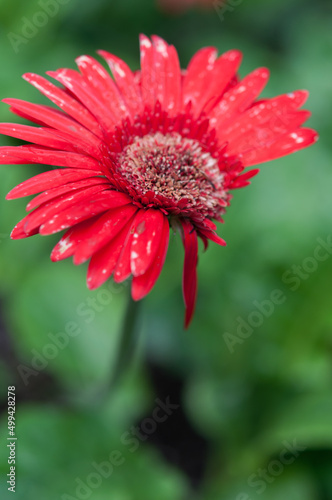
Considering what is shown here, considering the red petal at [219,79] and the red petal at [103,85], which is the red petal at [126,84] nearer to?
the red petal at [103,85]

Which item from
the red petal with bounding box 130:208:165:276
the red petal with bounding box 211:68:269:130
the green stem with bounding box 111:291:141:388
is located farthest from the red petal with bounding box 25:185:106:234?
the red petal with bounding box 211:68:269:130

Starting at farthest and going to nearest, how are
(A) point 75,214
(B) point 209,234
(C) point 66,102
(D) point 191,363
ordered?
(D) point 191,363 → (C) point 66,102 → (B) point 209,234 → (A) point 75,214

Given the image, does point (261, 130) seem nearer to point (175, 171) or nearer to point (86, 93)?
point (175, 171)

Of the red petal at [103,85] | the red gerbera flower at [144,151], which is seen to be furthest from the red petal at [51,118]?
the red petal at [103,85]

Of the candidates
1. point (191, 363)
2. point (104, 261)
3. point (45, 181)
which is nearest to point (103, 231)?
point (104, 261)

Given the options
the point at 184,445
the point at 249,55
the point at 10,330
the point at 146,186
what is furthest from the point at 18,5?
the point at 184,445

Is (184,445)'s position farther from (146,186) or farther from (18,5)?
(18,5)

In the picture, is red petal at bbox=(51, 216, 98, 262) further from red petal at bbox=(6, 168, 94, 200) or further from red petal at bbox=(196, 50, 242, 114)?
red petal at bbox=(196, 50, 242, 114)
